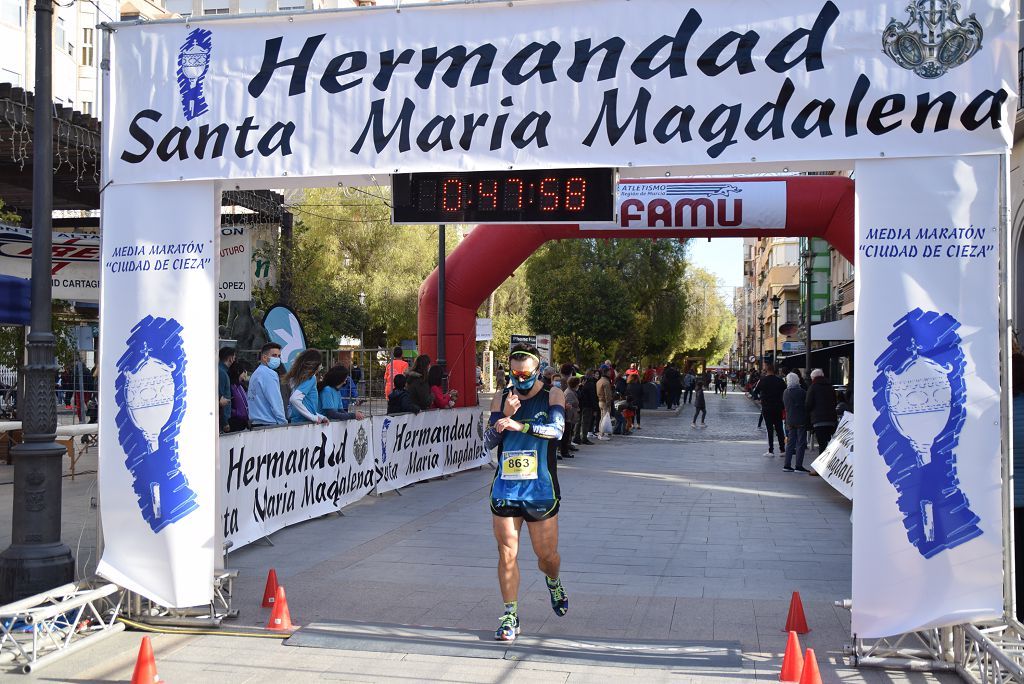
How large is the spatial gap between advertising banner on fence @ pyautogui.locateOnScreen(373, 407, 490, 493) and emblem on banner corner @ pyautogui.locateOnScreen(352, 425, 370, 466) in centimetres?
39

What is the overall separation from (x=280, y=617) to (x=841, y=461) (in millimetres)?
8868

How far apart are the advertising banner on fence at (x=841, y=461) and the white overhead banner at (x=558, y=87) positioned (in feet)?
22.8

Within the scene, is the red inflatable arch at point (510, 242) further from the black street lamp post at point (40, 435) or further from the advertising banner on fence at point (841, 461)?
the black street lamp post at point (40, 435)

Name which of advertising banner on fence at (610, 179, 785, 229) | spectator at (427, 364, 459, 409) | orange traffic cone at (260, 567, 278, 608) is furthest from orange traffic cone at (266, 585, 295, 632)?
advertising banner on fence at (610, 179, 785, 229)

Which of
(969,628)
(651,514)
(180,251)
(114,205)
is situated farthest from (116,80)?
(651,514)

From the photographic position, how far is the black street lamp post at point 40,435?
22.7ft

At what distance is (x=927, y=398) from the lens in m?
5.83

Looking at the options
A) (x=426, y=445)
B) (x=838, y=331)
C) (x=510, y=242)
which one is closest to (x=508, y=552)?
(x=426, y=445)

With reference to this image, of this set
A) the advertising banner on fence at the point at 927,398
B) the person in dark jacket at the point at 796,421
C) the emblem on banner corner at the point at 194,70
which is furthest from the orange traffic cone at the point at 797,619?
the person in dark jacket at the point at 796,421

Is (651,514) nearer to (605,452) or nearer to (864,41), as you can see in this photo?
(864,41)

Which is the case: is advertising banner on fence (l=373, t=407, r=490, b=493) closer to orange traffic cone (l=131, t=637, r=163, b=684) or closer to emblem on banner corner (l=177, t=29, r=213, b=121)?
emblem on banner corner (l=177, t=29, r=213, b=121)

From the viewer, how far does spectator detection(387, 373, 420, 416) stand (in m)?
14.6

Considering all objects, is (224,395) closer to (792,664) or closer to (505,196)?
(505,196)

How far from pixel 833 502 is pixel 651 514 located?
2.94 metres
